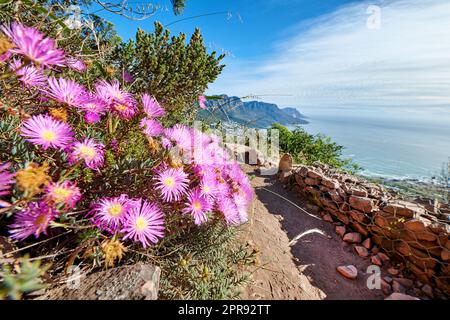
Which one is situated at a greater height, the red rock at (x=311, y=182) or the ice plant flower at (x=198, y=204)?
the ice plant flower at (x=198, y=204)

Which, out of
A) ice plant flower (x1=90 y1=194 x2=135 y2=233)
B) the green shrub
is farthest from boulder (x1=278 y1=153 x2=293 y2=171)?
ice plant flower (x1=90 y1=194 x2=135 y2=233)

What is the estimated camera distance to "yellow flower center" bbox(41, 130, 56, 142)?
859mm

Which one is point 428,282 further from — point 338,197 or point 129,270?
point 129,270

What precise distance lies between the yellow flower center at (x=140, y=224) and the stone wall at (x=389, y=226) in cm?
279

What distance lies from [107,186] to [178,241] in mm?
514

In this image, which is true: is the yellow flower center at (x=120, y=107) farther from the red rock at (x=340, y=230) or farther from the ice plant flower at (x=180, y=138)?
the red rock at (x=340, y=230)

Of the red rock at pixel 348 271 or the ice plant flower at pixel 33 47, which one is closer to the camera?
the ice plant flower at pixel 33 47

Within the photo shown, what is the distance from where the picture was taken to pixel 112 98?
1.07 meters

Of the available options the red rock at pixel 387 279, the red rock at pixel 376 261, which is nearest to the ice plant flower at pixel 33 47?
the red rock at pixel 387 279

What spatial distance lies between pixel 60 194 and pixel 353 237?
319 cm

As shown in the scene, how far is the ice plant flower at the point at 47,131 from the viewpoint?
33.3 inches

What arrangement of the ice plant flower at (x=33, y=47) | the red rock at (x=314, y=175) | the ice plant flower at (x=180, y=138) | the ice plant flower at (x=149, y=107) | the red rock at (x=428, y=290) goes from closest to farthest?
the ice plant flower at (x=33, y=47)
the ice plant flower at (x=149, y=107)
the ice plant flower at (x=180, y=138)
the red rock at (x=428, y=290)
the red rock at (x=314, y=175)

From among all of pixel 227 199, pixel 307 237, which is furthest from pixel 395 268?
pixel 227 199
